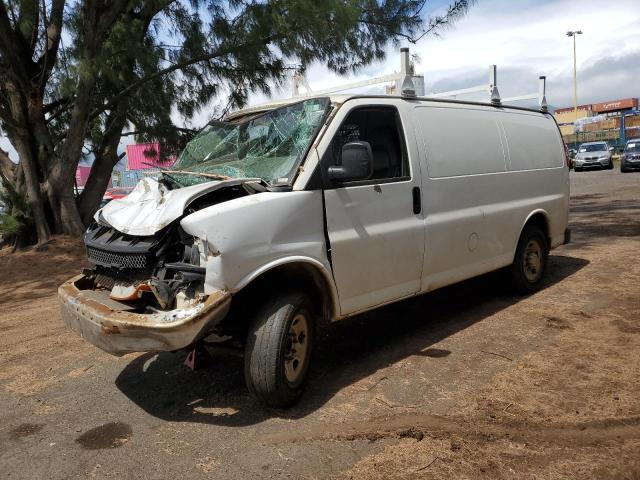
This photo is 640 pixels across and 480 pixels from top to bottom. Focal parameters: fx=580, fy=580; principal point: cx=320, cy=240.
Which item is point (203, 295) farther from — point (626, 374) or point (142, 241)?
point (626, 374)

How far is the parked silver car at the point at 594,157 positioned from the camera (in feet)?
105

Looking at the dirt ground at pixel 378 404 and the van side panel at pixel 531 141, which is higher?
the van side panel at pixel 531 141

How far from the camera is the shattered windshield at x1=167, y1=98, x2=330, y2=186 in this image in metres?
4.14

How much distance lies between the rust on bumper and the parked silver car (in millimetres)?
33085

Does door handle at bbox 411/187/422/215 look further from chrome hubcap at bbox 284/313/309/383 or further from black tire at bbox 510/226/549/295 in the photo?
black tire at bbox 510/226/549/295

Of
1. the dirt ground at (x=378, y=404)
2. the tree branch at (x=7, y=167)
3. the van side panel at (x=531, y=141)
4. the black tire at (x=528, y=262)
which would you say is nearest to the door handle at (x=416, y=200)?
the dirt ground at (x=378, y=404)

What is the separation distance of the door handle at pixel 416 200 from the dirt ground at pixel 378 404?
1156mm

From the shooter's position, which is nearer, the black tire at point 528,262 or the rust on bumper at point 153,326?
the rust on bumper at point 153,326

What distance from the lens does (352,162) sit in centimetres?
398

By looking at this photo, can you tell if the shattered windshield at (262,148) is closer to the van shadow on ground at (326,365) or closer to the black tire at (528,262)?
the van shadow on ground at (326,365)

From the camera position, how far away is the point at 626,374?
13.6 feet

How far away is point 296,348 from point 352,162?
132cm

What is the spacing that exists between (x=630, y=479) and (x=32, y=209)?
12.1 m

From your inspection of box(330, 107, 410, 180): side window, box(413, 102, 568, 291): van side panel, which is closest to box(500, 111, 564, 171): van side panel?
box(413, 102, 568, 291): van side panel
